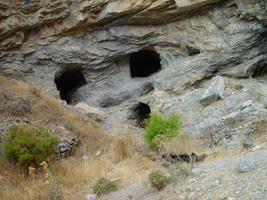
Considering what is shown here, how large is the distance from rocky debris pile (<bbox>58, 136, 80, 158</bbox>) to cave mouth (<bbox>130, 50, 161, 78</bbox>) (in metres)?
8.20

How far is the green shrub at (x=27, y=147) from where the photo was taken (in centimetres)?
500

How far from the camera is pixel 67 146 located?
642cm

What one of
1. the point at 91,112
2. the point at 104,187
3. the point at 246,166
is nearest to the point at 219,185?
the point at 246,166

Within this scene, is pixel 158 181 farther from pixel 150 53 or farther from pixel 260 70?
pixel 150 53

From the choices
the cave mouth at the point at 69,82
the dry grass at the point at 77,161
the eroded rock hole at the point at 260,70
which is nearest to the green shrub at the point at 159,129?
the dry grass at the point at 77,161

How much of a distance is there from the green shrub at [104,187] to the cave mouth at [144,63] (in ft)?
33.7

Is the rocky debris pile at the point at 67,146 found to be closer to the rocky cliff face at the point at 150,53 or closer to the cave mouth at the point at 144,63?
the rocky cliff face at the point at 150,53

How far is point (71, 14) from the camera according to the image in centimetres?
1101

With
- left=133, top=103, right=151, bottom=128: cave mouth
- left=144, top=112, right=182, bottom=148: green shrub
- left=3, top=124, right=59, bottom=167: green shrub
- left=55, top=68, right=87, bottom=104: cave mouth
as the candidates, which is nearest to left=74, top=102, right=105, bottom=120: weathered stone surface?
left=133, top=103, right=151, bottom=128: cave mouth

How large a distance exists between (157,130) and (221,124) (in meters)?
1.88

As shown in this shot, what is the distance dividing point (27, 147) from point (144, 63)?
1079 cm

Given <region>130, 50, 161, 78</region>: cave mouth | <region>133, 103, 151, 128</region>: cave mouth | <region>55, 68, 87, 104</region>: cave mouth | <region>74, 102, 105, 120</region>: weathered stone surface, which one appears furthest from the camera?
<region>130, 50, 161, 78</region>: cave mouth

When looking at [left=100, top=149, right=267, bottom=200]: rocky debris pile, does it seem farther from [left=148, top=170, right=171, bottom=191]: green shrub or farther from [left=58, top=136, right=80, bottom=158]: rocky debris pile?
[left=58, top=136, right=80, bottom=158]: rocky debris pile

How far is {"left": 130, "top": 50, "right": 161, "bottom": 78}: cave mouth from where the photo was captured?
14.1 m
